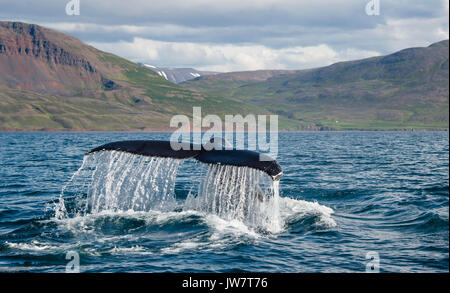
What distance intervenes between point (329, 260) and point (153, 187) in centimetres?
1027

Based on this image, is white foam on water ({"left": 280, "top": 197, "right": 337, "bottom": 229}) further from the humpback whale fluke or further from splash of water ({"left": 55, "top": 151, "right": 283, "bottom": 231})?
the humpback whale fluke

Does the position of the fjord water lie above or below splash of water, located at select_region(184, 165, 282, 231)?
below

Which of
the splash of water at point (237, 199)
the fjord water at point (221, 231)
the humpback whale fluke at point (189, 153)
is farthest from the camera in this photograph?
the splash of water at point (237, 199)

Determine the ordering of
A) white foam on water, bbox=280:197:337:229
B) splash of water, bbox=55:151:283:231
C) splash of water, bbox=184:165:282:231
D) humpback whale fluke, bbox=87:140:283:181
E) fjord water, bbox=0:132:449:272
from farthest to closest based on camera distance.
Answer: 1. white foam on water, bbox=280:197:337:229
2. splash of water, bbox=184:165:282:231
3. splash of water, bbox=55:151:283:231
4. humpback whale fluke, bbox=87:140:283:181
5. fjord water, bbox=0:132:449:272

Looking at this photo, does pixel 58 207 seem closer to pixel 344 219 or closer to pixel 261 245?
pixel 261 245

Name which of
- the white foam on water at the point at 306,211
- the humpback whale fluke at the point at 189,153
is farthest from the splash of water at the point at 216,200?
the white foam on water at the point at 306,211

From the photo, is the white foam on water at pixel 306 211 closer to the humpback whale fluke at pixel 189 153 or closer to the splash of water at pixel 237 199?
the splash of water at pixel 237 199

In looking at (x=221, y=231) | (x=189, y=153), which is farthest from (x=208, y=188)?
(x=189, y=153)

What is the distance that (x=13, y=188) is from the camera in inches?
683

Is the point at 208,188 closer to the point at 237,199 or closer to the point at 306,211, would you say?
the point at 237,199

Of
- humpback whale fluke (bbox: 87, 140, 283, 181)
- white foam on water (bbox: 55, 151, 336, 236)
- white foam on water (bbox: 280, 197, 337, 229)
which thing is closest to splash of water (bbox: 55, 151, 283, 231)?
white foam on water (bbox: 55, 151, 336, 236)

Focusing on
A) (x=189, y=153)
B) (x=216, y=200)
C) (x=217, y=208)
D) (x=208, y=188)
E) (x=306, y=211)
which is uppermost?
(x=189, y=153)

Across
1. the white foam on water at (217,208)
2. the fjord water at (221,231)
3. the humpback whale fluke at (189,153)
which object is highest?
the humpback whale fluke at (189,153)
